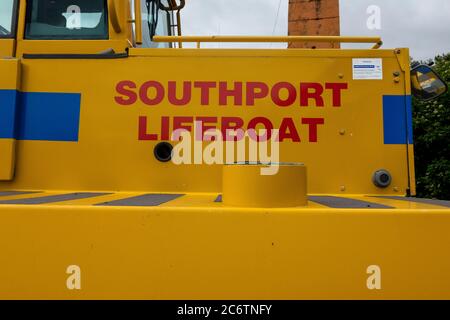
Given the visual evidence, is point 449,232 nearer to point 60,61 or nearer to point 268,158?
point 268,158

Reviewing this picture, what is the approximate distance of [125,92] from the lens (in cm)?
224

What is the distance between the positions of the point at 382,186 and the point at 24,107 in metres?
2.17

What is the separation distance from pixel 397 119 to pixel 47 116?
6.90ft

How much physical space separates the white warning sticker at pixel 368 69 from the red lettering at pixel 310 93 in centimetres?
24

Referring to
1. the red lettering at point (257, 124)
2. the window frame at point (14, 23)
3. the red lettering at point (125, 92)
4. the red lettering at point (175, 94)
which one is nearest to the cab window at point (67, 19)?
the window frame at point (14, 23)

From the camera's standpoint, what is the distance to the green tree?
31.0ft

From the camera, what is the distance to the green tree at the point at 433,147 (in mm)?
9453

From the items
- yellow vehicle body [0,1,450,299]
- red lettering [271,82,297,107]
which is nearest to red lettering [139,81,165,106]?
yellow vehicle body [0,1,450,299]

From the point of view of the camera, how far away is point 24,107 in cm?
223

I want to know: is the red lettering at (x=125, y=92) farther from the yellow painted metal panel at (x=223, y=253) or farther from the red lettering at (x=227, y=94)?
the yellow painted metal panel at (x=223, y=253)

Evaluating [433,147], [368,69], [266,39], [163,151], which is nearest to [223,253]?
[163,151]

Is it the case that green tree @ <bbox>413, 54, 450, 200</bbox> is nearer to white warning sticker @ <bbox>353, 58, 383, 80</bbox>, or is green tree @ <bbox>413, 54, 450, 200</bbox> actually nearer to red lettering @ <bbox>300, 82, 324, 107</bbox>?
white warning sticker @ <bbox>353, 58, 383, 80</bbox>

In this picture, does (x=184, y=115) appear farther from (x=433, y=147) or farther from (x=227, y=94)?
(x=433, y=147)

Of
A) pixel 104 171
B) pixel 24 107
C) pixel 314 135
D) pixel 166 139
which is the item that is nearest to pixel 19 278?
pixel 104 171
